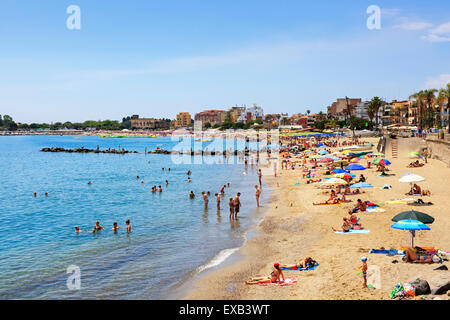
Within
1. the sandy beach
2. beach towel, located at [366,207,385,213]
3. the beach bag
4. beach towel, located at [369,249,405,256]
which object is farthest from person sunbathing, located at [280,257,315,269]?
beach towel, located at [366,207,385,213]

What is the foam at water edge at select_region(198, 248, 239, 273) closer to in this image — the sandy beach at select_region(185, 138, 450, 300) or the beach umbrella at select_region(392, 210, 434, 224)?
the sandy beach at select_region(185, 138, 450, 300)

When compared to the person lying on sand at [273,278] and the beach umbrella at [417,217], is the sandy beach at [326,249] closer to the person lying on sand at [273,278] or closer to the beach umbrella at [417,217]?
the person lying on sand at [273,278]

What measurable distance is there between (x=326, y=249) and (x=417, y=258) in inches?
137

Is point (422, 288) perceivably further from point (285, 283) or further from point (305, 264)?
point (305, 264)

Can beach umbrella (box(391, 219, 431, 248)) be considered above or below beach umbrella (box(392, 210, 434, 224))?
below

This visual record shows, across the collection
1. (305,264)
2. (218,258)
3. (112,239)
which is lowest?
(112,239)

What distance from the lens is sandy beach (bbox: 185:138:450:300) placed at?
10008mm

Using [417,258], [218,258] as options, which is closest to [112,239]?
[218,258]

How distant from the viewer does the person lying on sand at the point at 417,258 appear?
10587 millimetres

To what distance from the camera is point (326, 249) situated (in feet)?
44.8

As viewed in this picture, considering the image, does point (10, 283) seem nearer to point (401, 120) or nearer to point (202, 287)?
point (202, 287)

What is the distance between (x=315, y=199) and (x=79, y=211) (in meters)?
16.2

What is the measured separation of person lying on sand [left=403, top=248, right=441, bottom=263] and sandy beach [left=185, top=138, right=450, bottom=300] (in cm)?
21
